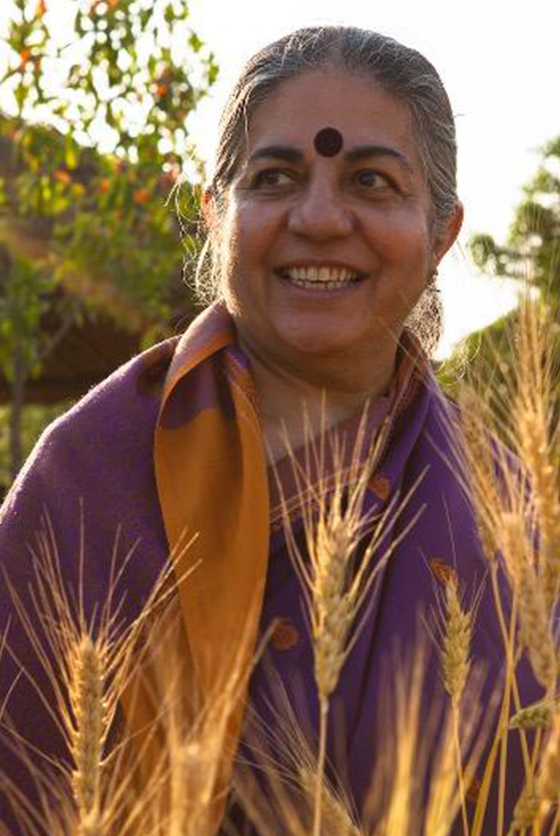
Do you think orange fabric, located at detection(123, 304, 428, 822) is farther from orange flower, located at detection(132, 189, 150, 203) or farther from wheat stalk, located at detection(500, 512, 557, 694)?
orange flower, located at detection(132, 189, 150, 203)

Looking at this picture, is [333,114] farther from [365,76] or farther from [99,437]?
[99,437]

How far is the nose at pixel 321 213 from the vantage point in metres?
2.54

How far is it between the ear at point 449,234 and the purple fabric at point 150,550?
25 cm

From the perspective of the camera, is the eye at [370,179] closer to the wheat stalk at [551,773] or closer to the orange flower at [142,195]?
the wheat stalk at [551,773]

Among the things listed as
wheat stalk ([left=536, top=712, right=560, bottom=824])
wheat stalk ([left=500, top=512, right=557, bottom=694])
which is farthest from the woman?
wheat stalk ([left=536, top=712, right=560, bottom=824])

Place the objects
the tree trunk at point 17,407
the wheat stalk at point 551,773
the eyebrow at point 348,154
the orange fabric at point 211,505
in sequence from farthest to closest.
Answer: the tree trunk at point 17,407
the eyebrow at point 348,154
the orange fabric at point 211,505
the wheat stalk at point 551,773

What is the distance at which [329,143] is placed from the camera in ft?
8.52

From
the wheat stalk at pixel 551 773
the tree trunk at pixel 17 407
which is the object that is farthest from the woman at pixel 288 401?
the tree trunk at pixel 17 407

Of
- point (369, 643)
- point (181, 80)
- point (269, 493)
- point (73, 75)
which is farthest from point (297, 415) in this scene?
point (181, 80)

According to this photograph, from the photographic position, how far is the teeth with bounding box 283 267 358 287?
8.55ft

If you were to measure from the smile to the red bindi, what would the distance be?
170mm

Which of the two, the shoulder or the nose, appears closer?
the nose

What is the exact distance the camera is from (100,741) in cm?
147

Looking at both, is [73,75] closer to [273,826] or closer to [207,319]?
[207,319]
